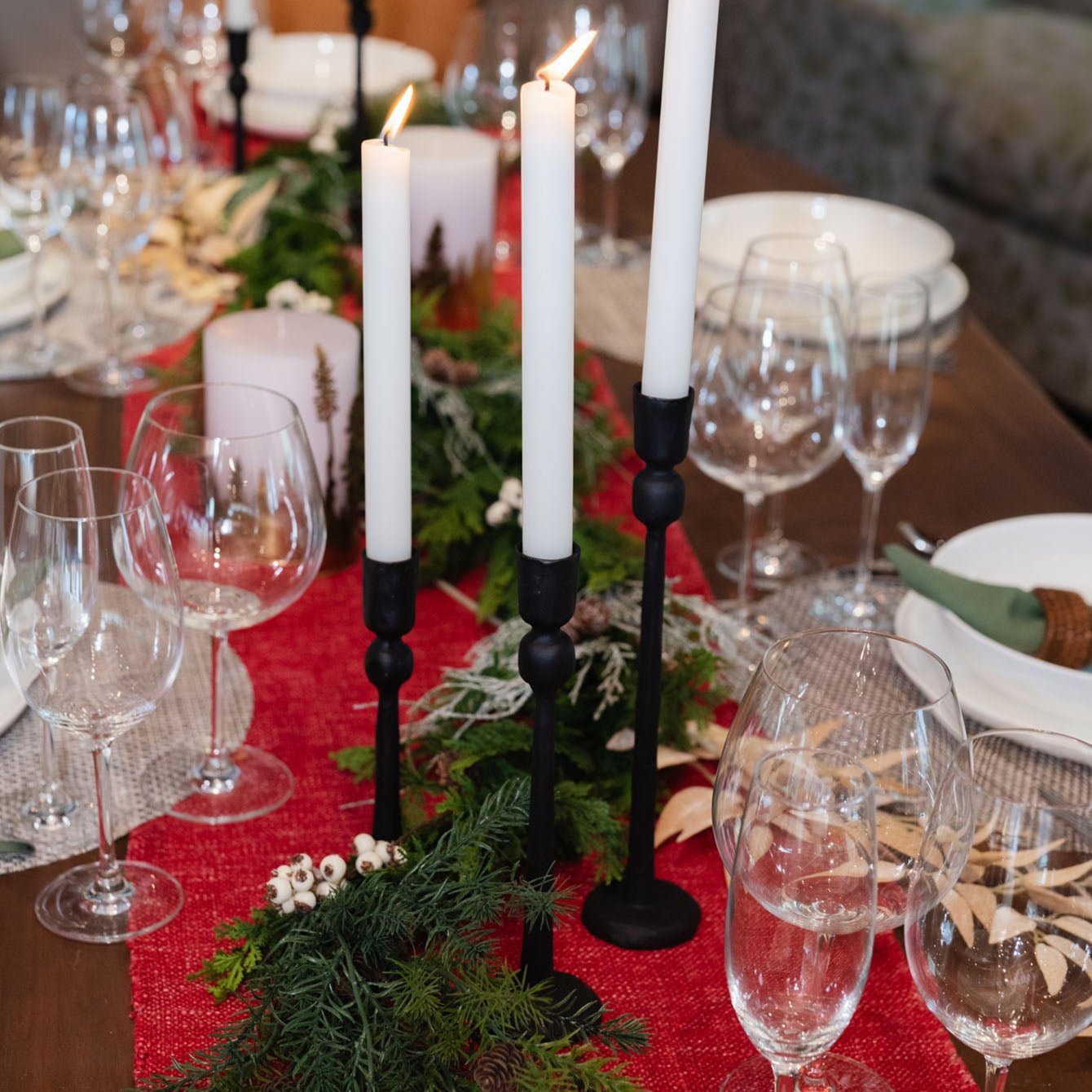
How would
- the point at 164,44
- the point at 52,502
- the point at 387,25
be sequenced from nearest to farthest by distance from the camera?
the point at 52,502
the point at 164,44
the point at 387,25

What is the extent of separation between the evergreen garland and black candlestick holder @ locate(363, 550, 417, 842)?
55 mm

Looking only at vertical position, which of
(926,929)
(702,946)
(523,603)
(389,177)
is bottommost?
(702,946)

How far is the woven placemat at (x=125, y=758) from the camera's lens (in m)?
0.79

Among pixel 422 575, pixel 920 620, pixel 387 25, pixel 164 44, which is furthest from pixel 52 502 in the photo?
pixel 387 25

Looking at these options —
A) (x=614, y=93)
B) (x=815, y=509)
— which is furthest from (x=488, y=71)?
(x=815, y=509)

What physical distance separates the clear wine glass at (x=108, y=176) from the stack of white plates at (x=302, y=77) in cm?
63

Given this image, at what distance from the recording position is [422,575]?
3.50ft

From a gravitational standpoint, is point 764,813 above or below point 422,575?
above

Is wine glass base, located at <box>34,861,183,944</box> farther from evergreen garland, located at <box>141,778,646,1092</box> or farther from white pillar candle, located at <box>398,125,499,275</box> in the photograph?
white pillar candle, located at <box>398,125,499,275</box>

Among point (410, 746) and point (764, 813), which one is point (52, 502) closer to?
point (410, 746)

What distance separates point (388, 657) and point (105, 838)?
173mm

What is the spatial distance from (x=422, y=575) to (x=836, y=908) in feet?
1.81

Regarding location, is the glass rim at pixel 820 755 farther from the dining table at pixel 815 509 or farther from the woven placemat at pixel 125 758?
the woven placemat at pixel 125 758

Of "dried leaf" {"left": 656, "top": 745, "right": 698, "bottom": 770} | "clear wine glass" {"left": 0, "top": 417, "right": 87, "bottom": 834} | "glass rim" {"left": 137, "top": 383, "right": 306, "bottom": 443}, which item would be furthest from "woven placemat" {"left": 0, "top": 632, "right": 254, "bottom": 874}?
"dried leaf" {"left": 656, "top": 745, "right": 698, "bottom": 770}
